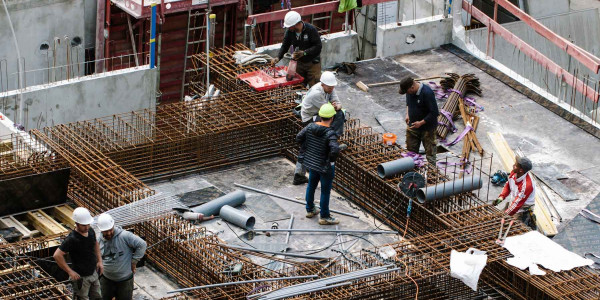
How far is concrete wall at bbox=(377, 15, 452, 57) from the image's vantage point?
32562mm

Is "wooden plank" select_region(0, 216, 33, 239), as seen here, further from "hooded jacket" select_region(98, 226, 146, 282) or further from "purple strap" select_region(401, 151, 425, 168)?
"purple strap" select_region(401, 151, 425, 168)

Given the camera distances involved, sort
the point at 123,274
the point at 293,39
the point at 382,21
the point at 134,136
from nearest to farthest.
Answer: the point at 123,274 → the point at 134,136 → the point at 293,39 → the point at 382,21

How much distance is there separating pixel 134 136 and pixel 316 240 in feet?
13.8

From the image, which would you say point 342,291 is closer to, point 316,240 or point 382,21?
point 316,240

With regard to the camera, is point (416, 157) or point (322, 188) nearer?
point (322, 188)

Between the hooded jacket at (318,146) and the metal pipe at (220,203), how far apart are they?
1.82m

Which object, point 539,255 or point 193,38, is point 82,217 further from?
point 193,38

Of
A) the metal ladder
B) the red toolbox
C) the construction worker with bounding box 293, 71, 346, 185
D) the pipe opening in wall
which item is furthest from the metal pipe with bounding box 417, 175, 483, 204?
the pipe opening in wall

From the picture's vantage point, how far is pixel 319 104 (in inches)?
1030

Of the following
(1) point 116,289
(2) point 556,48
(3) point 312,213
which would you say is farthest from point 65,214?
(2) point 556,48

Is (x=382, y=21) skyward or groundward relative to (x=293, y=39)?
groundward

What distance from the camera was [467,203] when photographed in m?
24.8

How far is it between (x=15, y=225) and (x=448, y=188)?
7104 millimetres

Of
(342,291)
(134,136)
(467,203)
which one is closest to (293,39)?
(134,136)
